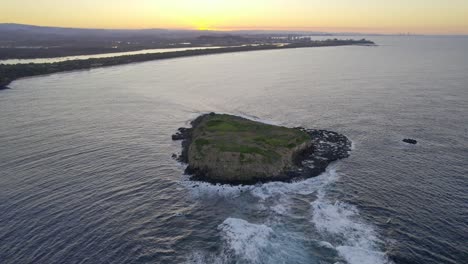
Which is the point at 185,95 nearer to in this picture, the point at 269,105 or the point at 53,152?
the point at 269,105

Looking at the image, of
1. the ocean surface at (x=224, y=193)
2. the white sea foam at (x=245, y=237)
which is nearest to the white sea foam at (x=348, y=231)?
the ocean surface at (x=224, y=193)

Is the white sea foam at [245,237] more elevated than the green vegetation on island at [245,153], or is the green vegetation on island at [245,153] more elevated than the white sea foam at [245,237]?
the green vegetation on island at [245,153]

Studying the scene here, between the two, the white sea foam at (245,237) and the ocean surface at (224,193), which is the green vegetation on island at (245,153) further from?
the white sea foam at (245,237)

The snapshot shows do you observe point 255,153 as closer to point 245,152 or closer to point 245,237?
point 245,152

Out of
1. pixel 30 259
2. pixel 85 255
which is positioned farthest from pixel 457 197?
pixel 30 259

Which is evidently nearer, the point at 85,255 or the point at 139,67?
the point at 85,255

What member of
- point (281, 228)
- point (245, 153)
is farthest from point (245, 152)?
point (281, 228)
